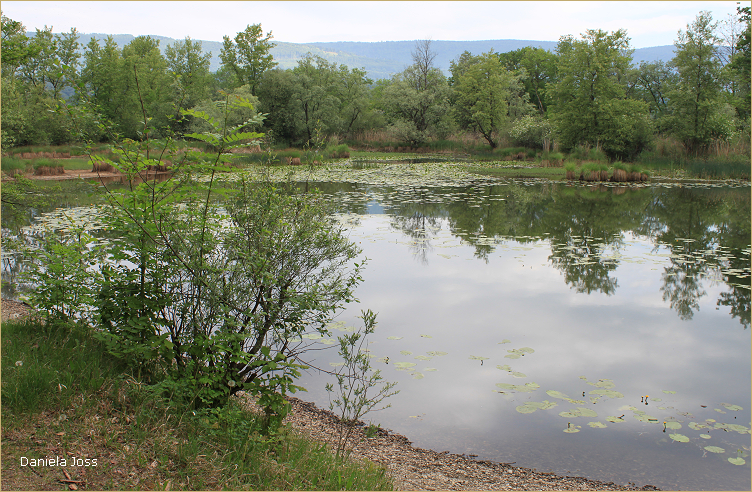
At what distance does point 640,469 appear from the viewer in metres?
3.65

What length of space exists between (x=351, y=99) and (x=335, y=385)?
183ft

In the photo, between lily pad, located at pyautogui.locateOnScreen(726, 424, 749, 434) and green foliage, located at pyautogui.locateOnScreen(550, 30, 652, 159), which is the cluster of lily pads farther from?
green foliage, located at pyautogui.locateOnScreen(550, 30, 652, 159)

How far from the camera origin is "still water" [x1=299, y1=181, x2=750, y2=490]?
394cm

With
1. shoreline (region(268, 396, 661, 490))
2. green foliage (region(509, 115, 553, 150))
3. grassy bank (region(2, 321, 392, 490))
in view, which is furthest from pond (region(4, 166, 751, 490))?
green foliage (region(509, 115, 553, 150))

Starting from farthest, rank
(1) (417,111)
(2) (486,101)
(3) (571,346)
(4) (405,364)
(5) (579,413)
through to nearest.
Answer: (1) (417,111) < (2) (486,101) < (3) (571,346) < (4) (405,364) < (5) (579,413)

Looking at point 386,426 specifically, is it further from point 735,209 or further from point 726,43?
point 726,43

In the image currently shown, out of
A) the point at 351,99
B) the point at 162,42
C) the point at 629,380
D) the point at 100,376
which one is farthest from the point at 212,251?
the point at 162,42

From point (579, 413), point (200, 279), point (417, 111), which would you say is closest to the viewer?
point (200, 279)

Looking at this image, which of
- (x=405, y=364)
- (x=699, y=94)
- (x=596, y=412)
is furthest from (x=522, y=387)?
(x=699, y=94)

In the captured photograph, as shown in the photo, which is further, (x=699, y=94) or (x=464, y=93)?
(x=464, y=93)

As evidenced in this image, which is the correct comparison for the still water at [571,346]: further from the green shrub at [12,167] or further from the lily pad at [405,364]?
the green shrub at [12,167]

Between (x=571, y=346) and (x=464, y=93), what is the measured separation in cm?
4332

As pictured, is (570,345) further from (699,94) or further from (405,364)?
(699,94)

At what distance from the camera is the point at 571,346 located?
5.75 metres
